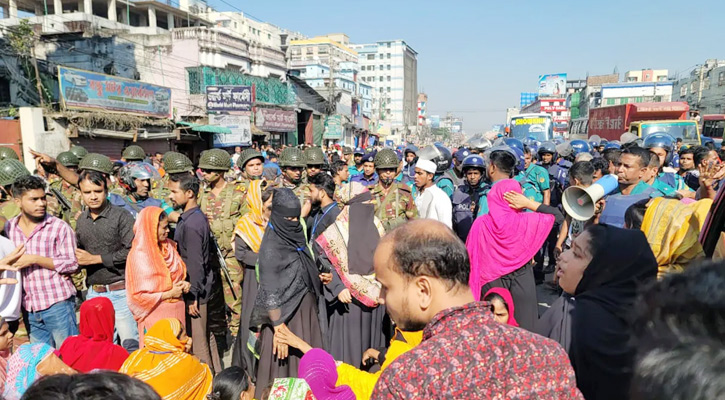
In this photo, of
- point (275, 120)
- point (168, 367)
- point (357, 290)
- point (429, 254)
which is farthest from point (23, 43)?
point (429, 254)

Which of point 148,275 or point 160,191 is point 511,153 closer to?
point 148,275

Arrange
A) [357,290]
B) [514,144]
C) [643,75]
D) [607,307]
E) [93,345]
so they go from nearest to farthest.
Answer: [607,307]
[93,345]
[357,290]
[514,144]
[643,75]

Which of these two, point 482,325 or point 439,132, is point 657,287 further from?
point 439,132

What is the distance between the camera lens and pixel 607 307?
1.97 m

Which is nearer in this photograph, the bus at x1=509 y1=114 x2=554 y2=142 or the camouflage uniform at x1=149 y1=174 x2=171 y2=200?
the camouflage uniform at x1=149 y1=174 x2=171 y2=200

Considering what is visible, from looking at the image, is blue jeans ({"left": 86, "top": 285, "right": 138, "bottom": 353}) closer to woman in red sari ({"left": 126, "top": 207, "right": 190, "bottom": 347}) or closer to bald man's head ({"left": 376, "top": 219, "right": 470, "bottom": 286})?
woman in red sari ({"left": 126, "top": 207, "right": 190, "bottom": 347})

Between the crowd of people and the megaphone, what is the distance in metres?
0.03

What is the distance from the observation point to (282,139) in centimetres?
3105

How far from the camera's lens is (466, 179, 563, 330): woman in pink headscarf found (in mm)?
3605

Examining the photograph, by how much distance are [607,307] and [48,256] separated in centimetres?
397

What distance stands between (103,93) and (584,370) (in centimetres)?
1786

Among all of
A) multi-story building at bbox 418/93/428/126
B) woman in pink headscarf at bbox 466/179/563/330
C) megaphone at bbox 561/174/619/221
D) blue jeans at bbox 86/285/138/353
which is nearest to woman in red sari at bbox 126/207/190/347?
blue jeans at bbox 86/285/138/353

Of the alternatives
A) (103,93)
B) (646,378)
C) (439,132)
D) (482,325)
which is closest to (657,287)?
(646,378)

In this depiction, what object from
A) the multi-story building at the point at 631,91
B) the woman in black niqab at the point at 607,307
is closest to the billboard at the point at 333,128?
the multi-story building at the point at 631,91
